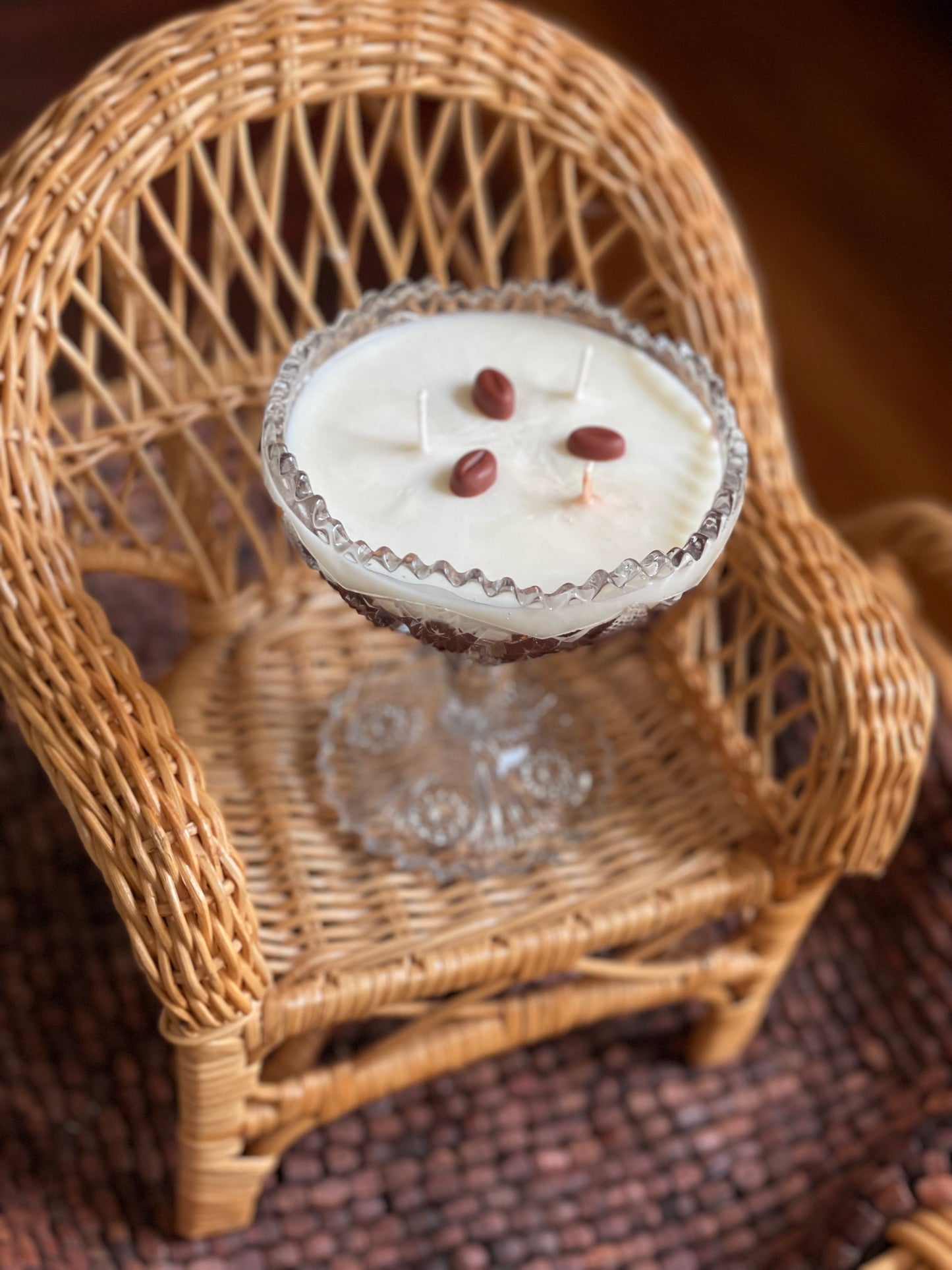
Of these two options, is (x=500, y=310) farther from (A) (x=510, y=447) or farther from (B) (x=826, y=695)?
(B) (x=826, y=695)

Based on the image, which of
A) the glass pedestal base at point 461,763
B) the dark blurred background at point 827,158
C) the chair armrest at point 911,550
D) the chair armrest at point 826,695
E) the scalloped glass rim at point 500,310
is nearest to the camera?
the scalloped glass rim at point 500,310

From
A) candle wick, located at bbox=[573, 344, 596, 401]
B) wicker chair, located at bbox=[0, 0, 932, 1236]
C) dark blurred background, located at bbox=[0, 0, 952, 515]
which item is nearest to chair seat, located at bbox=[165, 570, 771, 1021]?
wicker chair, located at bbox=[0, 0, 932, 1236]

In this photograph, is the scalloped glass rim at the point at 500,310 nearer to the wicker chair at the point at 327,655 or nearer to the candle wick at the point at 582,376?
the candle wick at the point at 582,376

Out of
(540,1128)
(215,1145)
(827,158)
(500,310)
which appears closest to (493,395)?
(500,310)

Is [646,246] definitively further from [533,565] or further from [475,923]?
[475,923]

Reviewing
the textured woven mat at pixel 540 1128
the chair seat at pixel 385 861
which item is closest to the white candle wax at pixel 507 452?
the chair seat at pixel 385 861

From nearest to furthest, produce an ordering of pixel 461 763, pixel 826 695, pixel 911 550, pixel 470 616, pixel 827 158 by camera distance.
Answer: pixel 470 616 < pixel 826 695 < pixel 461 763 < pixel 911 550 < pixel 827 158

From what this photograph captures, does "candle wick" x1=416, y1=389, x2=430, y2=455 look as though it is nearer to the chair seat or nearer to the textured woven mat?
the chair seat
